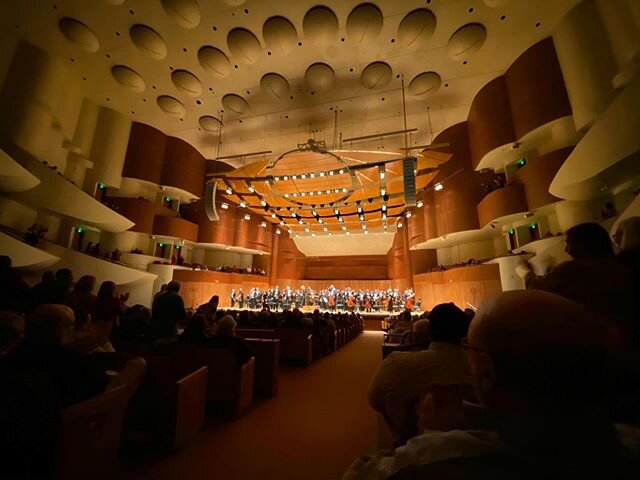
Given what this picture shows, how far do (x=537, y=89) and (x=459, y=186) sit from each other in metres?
3.93

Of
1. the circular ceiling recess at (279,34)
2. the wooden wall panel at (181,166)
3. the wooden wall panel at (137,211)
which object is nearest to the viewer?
the circular ceiling recess at (279,34)

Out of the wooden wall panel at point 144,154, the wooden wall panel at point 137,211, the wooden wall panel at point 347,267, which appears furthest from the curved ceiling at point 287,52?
the wooden wall panel at point 347,267

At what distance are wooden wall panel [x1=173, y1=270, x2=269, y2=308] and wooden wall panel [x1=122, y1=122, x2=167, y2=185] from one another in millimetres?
4626

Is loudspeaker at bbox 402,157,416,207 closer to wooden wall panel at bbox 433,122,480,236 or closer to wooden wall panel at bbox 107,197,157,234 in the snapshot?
wooden wall panel at bbox 433,122,480,236

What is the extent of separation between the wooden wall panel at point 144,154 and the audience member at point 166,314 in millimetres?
10132

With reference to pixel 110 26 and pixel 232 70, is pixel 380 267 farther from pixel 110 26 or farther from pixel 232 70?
pixel 110 26

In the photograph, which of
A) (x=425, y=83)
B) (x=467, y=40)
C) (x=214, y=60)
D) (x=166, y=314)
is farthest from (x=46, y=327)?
(x=425, y=83)

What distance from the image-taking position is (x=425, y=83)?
811cm

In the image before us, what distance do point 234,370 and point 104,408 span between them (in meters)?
1.28

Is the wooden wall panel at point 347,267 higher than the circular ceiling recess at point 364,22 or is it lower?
lower

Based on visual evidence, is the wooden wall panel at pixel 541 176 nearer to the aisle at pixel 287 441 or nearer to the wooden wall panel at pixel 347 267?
the aisle at pixel 287 441

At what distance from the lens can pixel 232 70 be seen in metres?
8.18

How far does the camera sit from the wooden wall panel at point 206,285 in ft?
42.2

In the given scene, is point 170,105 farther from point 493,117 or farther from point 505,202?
point 505,202
